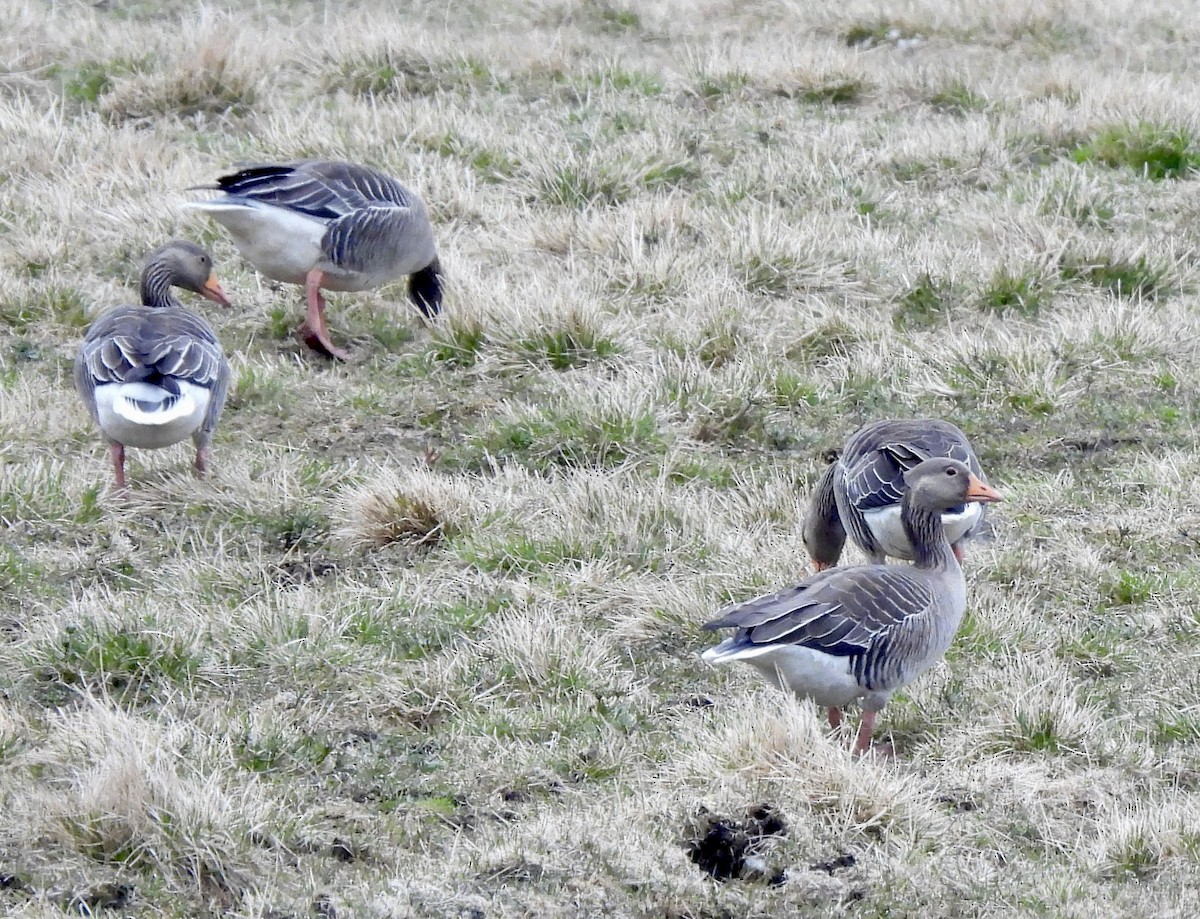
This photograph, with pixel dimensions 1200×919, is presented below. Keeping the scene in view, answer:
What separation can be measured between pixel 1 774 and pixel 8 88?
7908 millimetres

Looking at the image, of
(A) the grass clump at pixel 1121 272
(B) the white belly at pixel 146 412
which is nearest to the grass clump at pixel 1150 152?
(A) the grass clump at pixel 1121 272

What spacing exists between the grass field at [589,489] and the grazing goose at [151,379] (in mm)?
312

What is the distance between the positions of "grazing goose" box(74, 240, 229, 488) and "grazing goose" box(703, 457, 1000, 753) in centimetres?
248

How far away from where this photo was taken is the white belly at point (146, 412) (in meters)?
5.75

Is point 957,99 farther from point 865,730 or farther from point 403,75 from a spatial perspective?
point 865,730

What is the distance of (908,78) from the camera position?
11406 millimetres

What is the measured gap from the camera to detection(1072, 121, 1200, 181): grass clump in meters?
9.84

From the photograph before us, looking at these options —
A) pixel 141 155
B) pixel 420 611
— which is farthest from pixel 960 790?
pixel 141 155

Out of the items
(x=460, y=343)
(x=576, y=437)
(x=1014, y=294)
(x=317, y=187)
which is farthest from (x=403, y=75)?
(x=576, y=437)

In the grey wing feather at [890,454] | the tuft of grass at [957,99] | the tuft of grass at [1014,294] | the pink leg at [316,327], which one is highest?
the grey wing feather at [890,454]

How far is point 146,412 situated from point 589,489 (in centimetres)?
174

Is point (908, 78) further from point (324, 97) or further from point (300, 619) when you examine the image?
point (300, 619)

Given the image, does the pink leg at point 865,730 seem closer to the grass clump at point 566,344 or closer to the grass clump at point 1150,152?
the grass clump at point 566,344

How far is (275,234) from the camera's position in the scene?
7645 millimetres
